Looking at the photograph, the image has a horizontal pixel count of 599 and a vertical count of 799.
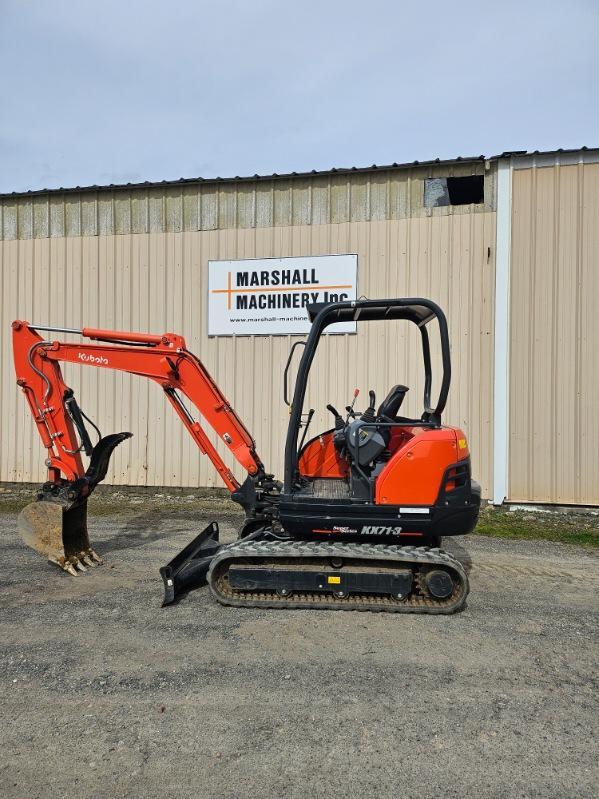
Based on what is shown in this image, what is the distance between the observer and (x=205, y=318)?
1070 cm

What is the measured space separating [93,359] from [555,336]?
6.99 m

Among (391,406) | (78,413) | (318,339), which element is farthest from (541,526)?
(78,413)

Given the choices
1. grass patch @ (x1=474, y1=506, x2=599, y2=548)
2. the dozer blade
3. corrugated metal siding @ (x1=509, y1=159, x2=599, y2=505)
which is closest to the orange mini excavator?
the dozer blade

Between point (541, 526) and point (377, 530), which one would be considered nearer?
point (377, 530)

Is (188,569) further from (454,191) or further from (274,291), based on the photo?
(454,191)

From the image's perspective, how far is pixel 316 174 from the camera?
407 inches

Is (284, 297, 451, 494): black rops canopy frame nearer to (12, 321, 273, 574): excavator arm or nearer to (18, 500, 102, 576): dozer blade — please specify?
(12, 321, 273, 574): excavator arm

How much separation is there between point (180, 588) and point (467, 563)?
323 centimetres

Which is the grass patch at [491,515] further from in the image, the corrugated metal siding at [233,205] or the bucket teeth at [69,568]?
the corrugated metal siding at [233,205]

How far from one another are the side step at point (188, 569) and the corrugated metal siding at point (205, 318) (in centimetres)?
420

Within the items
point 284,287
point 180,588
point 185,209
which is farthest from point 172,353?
point 185,209

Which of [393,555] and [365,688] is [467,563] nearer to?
[393,555]

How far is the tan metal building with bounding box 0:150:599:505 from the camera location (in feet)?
31.2

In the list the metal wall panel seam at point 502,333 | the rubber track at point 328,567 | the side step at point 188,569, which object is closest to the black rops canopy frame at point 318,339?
the rubber track at point 328,567
